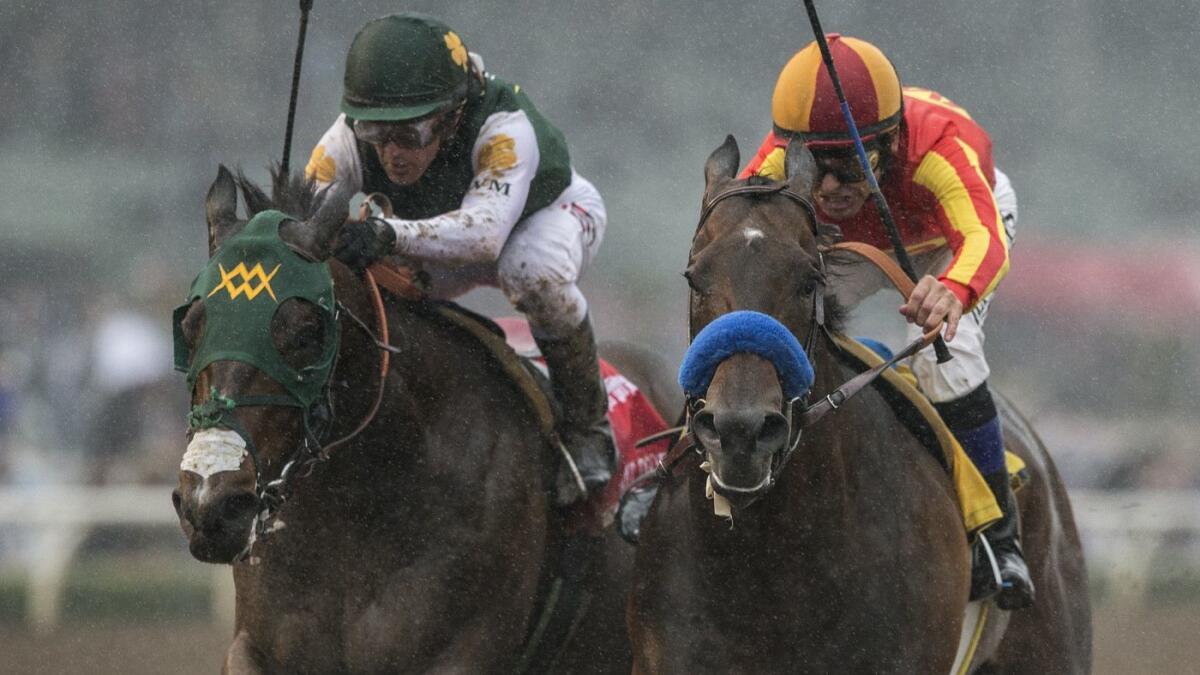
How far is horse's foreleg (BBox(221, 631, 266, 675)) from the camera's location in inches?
171

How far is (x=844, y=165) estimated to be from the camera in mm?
4477

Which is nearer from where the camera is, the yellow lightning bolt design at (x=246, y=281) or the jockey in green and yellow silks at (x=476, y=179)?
the yellow lightning bolt design at (x=246, y=281)

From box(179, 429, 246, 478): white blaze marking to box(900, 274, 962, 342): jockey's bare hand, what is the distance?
1.50m

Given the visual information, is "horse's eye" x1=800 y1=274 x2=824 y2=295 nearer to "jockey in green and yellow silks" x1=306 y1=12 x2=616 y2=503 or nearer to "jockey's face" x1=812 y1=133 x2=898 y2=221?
"jockey's face" x1=812 y1=133 x2=898 y2=221

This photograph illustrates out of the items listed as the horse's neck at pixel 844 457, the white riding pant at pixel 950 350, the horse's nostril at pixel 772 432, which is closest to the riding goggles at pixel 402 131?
the white riding pant at pixel 950 350

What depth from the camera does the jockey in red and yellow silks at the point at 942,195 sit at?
4191mm

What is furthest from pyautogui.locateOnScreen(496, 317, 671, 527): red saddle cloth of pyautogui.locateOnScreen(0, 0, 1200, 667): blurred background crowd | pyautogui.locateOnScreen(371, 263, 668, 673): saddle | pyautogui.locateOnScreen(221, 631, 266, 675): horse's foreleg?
pyautogui.locateOnScreen(0, 0, 1200, 667): blurred background crowd

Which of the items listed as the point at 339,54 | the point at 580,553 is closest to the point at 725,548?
the point at 580,553

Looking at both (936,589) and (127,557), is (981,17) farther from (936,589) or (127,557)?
(936,589)

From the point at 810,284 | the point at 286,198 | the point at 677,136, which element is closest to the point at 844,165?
the point at 810,284

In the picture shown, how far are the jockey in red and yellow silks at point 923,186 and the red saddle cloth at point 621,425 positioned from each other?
0.83m

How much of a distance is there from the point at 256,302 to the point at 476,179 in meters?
1.05

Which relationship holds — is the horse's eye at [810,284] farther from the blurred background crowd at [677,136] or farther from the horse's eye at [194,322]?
the blurred background crowd at [677,136]

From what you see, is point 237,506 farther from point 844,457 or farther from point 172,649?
point 172,649
